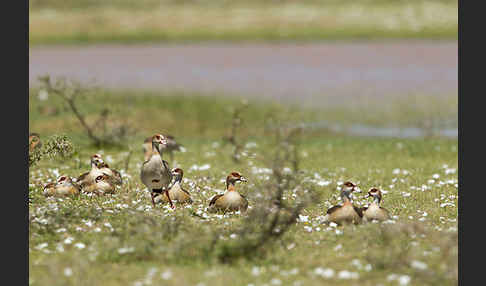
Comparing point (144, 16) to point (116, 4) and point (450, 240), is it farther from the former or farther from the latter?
point (450, 240)

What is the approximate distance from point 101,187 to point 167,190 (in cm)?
269

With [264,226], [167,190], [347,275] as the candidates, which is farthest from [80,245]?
[347,275]

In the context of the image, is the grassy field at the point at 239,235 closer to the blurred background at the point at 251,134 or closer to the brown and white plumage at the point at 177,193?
the blurred background at the point at 251,134

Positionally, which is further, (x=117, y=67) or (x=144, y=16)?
(x=144, y=16)

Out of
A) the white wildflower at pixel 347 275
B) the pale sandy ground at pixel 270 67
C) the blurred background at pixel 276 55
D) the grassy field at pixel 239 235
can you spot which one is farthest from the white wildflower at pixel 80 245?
the pale sandy ground at pixel 270 67

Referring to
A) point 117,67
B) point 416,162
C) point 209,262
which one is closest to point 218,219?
point 209,262

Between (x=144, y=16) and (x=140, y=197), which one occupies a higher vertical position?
(x=144, y=16)

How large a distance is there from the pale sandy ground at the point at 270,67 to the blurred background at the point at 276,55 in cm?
11

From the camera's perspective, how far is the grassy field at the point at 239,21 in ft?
310

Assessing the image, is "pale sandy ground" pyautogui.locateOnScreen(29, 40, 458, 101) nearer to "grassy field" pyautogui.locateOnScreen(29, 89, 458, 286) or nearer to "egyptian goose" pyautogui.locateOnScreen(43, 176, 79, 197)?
"grassy field" pyautogui.locateOnScreen(29, 89, 458, 286)

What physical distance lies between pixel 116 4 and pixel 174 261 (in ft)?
384

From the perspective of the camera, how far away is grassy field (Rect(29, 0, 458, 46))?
94.6 meters

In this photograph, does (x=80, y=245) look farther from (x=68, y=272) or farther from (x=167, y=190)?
(x=167, y=190)

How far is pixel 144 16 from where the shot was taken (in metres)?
112
